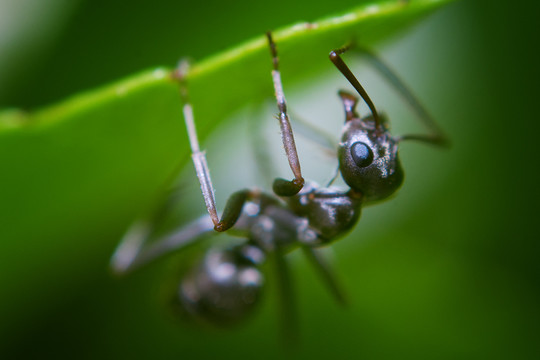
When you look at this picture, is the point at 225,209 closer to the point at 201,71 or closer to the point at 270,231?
the point at 270,231

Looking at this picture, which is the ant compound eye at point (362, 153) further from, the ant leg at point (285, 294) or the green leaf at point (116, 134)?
the ant leg at point (285, 294)

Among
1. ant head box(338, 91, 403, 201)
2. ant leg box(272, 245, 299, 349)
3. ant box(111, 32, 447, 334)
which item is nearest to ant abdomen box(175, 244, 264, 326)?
ant box(111, 32, 447, 334)

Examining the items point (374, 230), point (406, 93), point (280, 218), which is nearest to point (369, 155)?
point (406, 93)

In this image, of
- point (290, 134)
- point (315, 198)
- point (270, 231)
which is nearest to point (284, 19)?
point (290, 134)

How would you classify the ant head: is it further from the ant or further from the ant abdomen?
the ant abdomen

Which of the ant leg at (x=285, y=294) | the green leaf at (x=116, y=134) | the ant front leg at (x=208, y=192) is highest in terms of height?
the green leaf at (x=116, y=134)

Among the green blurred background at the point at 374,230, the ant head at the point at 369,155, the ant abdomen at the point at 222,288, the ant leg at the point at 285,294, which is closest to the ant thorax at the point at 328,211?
the ant head at the point at 369,155

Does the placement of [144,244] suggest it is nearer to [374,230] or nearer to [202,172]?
[202,172]
